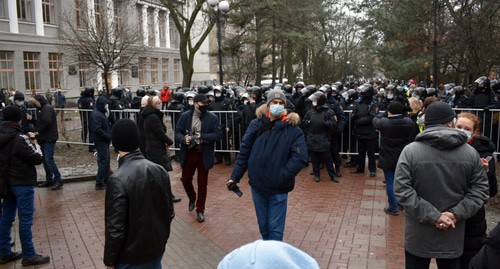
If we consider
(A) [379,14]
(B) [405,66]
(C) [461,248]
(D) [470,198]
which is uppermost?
(A) [379,14]

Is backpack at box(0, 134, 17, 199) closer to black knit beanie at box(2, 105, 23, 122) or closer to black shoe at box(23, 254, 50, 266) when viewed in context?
black knit beanie at box(2, 105, 23, 122)

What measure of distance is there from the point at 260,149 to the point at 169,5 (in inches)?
840

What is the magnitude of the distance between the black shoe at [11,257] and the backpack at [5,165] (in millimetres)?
771

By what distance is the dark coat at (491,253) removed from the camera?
256 cm

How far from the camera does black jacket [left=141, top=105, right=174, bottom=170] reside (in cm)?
761

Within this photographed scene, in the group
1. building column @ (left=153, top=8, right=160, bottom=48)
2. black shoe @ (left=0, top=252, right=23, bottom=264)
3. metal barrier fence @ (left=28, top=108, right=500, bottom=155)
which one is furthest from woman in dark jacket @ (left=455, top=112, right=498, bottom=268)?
A: building column @ (left=153, top=8, right=160, bottom=48)

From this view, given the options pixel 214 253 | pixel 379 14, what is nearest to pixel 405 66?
pixel 379 14

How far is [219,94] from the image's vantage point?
41.4 feet

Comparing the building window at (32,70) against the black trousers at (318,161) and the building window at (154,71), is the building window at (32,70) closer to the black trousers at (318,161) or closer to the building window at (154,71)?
the building window at (154,71)

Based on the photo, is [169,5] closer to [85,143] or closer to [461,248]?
[85,143]

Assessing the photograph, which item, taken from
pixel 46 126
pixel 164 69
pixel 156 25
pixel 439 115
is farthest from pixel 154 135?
pixel 164 69

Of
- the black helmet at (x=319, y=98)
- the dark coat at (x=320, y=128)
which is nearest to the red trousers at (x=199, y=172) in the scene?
the dark coat at (x=320, y=128)

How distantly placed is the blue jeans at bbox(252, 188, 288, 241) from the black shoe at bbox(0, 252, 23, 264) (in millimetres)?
3050

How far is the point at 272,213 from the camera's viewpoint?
17.3ft
